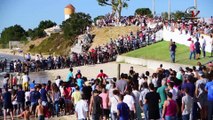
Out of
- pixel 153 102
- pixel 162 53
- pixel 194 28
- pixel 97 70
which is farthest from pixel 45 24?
pixel 153 102

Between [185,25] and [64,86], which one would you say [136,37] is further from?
[64,86]

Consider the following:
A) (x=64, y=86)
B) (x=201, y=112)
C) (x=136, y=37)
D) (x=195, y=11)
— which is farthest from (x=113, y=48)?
(x=201, y=112)

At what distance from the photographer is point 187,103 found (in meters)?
12.9

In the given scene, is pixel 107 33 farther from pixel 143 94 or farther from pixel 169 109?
pixel 169 109

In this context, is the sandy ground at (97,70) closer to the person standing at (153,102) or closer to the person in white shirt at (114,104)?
the person in white shirt at (114,104)

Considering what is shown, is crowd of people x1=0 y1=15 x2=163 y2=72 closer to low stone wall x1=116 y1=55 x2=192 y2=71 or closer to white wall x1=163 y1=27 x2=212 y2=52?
white wall x1=163 y1=27 x2=212 y2=52

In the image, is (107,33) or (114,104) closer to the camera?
(114,104)

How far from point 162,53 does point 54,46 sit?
61.8 metres

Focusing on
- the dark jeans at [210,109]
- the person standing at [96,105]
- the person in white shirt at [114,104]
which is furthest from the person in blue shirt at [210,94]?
the person standing at [96,105]

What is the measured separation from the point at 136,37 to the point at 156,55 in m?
7.17

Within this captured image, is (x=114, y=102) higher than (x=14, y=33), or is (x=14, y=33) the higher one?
(x=14, y=33)

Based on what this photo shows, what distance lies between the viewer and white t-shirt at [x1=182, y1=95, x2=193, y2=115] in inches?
505

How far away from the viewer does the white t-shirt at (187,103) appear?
12837 millimetres

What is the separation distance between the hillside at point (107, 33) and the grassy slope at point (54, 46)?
2017cm
